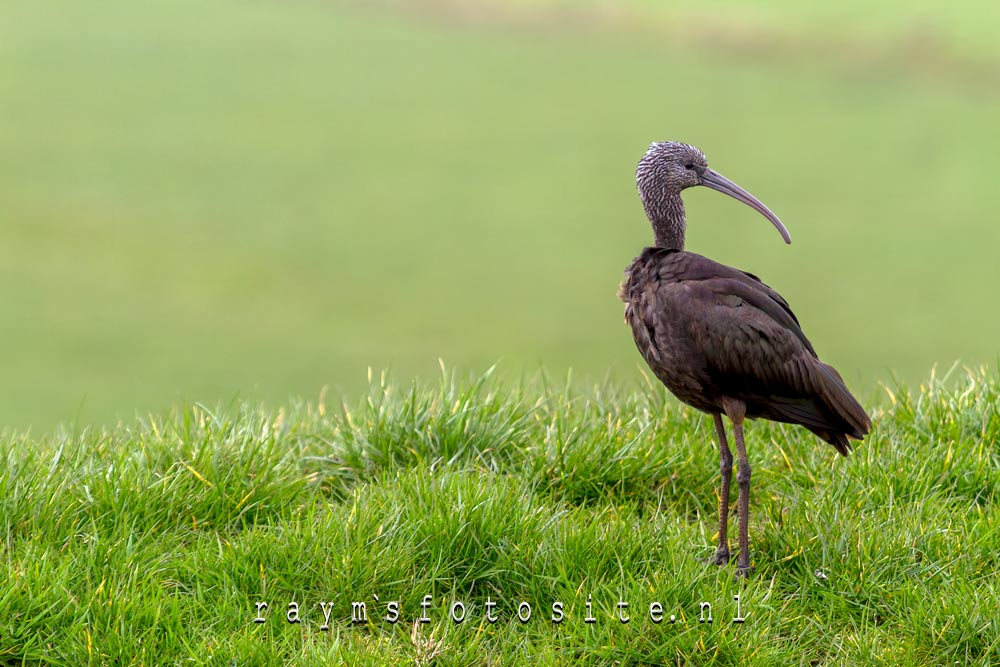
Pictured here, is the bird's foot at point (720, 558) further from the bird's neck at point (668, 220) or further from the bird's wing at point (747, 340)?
the bird's neck at point (668, 220)

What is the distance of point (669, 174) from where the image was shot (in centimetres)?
460

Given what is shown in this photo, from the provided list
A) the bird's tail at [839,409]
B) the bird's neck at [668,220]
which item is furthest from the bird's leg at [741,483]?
the bird's neck at [668,220]

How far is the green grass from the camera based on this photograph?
13.6 ft

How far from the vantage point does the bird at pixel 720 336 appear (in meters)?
4.34

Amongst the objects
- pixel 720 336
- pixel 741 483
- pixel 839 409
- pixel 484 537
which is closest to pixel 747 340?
pixel 720 336

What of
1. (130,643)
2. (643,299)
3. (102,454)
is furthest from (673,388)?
(102,454)

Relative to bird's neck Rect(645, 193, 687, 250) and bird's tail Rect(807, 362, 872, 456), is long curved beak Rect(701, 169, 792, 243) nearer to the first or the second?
bird's neck Rect(645, 193, 687, 250)

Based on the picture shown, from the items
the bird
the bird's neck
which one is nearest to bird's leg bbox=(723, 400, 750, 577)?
the bird

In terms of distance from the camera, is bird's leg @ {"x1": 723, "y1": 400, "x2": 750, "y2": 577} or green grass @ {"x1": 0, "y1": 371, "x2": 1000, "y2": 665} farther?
bird's leg @ {"x1": 723, "y1": 400, "x2": 750, "y2": 577}

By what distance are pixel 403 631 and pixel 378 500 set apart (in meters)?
0.63

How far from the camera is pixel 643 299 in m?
4.45

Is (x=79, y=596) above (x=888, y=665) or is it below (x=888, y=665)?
above

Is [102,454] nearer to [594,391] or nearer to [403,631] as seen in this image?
[403,631]

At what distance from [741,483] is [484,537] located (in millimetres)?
1084
